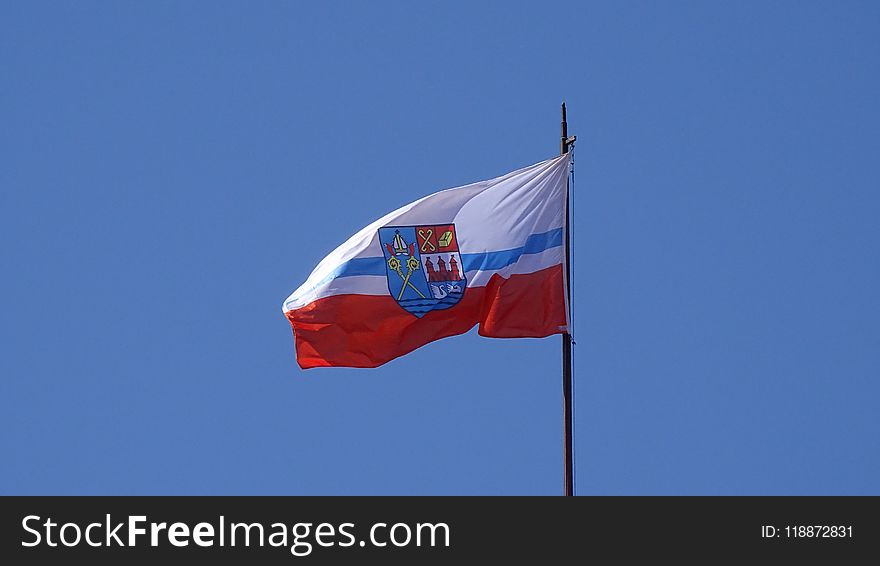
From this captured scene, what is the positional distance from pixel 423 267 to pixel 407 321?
51.0 inches

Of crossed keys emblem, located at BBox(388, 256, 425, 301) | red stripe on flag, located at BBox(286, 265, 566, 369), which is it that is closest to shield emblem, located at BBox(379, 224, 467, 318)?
crossed keys emblem, located at BBox(388, 256, 425, 301)

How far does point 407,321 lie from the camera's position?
2221 inches

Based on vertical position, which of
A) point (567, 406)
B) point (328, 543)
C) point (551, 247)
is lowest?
point (328, 543)

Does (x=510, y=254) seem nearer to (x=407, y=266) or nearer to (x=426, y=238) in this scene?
(x=426, y=238)

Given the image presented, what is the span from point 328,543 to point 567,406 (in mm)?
8411

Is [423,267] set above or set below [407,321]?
above

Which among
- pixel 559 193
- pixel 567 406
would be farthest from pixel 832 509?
pixel 559 193

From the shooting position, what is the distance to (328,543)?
156 ft

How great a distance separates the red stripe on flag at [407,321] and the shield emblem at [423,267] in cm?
21

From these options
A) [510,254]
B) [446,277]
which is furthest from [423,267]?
[510,254]

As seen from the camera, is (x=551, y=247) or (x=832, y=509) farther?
(x=551, y=247)

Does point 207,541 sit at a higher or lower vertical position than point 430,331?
lower

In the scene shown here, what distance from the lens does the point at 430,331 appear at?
56.3 meters

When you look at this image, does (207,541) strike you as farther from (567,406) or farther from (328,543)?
(567,406)
